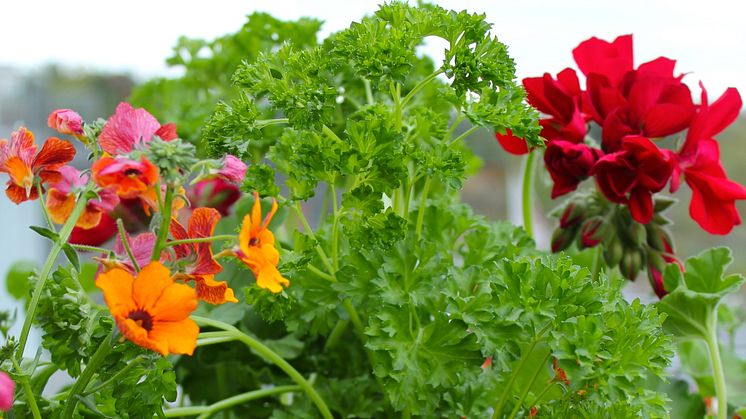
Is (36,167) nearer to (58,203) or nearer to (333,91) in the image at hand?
(58,203)

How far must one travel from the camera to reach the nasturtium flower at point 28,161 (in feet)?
1.13

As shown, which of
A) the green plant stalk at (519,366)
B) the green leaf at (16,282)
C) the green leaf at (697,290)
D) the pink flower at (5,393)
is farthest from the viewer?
the green leaf at (16,282)

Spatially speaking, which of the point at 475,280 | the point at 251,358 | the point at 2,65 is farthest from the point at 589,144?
the point at 2,65

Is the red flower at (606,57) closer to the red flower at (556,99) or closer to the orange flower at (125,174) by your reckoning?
the red flower at (556,99)

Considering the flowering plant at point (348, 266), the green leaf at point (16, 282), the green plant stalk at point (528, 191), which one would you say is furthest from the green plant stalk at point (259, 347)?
the green leaf at point (16, 282)

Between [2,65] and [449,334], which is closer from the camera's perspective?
[449,334]

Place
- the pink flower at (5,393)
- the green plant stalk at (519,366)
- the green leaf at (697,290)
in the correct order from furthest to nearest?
the green leaf at (697,290) → the green plant stalk at (519,366) → the pink flower at (5,393)

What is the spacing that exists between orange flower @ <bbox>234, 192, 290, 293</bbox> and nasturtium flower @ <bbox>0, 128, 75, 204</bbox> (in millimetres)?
102

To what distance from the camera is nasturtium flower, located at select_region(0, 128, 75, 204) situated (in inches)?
13.6

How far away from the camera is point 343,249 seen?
0.50 m

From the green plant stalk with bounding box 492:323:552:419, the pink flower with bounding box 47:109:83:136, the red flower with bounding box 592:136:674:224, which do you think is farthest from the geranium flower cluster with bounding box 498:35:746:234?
the pink flower with bounding box 47:109:83:136

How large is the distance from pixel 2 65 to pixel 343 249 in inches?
112

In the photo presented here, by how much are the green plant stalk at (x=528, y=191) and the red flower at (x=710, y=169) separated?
9 centimetres

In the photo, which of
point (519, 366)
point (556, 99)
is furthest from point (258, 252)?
point (556, 99)
